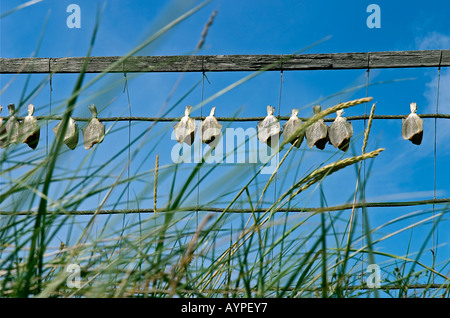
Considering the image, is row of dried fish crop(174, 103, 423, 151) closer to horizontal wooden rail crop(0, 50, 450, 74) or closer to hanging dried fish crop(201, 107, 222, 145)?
hanging dried fish crop(201, 107, 222, 145)

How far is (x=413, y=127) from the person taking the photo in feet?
12.5

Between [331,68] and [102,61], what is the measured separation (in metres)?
1.73

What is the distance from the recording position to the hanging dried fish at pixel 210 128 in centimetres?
362

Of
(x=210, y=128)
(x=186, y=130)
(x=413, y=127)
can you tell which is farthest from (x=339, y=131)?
(x=186, y=130)

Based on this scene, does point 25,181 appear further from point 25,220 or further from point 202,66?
point 202,66

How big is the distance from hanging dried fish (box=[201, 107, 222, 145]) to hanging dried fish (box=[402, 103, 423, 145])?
1.35 meters

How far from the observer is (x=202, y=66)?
3805 mm

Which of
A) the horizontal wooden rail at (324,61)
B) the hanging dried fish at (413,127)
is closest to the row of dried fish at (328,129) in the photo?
the hanging dried fish at (413,127)

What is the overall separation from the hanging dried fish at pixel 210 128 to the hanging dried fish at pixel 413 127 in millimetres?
1352

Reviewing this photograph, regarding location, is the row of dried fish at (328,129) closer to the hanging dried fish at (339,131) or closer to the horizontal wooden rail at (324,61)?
the hanging dried fish at (339,131)

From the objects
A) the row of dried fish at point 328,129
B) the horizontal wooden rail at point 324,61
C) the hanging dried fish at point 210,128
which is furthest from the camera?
the horizontal wooden rail at point 324,61

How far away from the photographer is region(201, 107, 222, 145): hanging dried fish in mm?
3623

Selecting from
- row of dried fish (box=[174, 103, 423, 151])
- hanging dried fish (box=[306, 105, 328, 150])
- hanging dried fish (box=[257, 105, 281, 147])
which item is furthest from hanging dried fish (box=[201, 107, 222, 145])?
→ hanging dried fish (box=[306, 105, 328, 150])

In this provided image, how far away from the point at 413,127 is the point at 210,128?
146 centimetres
